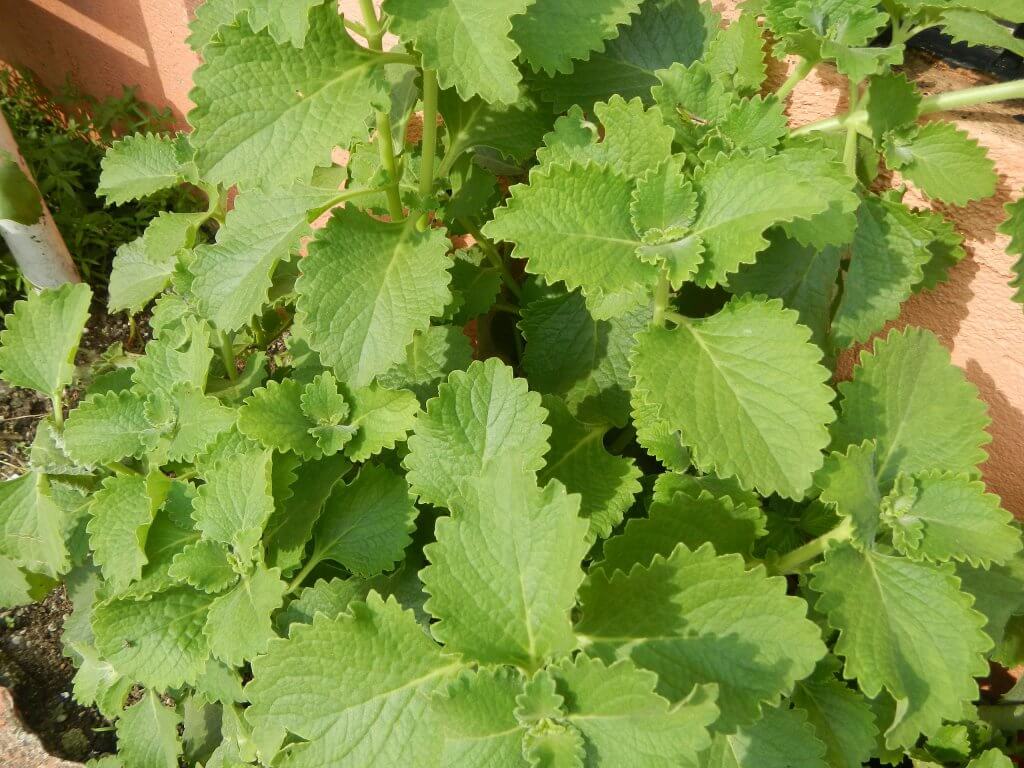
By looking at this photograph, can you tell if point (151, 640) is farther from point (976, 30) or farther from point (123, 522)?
point (976, 30)

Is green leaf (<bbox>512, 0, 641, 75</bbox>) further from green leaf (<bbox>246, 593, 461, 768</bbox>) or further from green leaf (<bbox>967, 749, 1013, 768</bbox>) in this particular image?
green leaf (<bbox>967, 749, 1013, 768</bbox>)

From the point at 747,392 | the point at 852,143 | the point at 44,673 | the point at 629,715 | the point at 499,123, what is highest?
the point at 852,143

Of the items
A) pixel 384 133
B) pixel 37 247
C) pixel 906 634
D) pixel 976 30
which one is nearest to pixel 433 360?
pixel 384 133

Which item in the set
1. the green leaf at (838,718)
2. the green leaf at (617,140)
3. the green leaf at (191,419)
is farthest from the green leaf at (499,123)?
the green leaf at (838,718)

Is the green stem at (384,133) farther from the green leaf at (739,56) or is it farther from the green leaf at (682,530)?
the green leaf at (682,530)

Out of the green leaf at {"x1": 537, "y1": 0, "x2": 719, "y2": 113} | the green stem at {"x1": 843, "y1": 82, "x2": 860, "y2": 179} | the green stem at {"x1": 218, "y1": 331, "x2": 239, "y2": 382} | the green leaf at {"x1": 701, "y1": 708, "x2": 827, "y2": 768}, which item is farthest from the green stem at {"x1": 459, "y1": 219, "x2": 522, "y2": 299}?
the green leaf at {"x1": 701, "y1": 708, "x2": 827, "y2": 768}

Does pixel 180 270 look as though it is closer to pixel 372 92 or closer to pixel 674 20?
pixel 372 92

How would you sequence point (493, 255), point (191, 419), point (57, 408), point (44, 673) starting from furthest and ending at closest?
point (44, 673) < point (493, 255) < point (57, 408) < point (191, 419)
